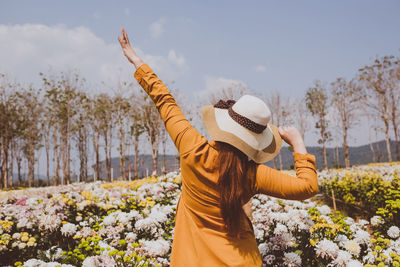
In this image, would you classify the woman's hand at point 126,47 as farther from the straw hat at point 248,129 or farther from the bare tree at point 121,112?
the bare tree at point 121,112

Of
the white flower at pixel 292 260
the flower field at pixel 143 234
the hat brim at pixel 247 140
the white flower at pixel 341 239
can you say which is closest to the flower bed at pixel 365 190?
the flower field at pixel 143 234

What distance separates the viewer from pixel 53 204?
195 inches

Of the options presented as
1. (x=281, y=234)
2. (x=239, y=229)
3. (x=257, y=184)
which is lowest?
(x=281, y=234)

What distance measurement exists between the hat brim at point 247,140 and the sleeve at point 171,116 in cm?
11

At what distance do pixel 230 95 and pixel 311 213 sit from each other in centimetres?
2411

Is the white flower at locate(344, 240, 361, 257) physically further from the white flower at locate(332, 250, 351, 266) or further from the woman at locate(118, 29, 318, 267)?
the woman at locate(118, 29, 318, 267)

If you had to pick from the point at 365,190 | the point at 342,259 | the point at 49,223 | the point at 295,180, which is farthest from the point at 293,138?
the point at 365,190

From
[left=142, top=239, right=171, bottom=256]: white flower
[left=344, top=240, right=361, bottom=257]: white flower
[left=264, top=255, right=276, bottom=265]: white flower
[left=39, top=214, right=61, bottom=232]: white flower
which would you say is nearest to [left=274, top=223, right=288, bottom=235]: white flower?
[left=264, top=255, right=276, bottom=265]: white flower

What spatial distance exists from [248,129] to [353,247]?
2.46 meters

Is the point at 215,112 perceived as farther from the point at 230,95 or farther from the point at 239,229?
the point at 230,95

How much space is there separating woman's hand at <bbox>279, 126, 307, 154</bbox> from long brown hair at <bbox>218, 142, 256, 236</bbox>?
26 cm

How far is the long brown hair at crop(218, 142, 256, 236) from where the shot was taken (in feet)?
5.01

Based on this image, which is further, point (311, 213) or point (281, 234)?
point (311, 213)

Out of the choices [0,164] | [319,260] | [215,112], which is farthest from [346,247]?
[0,164]
